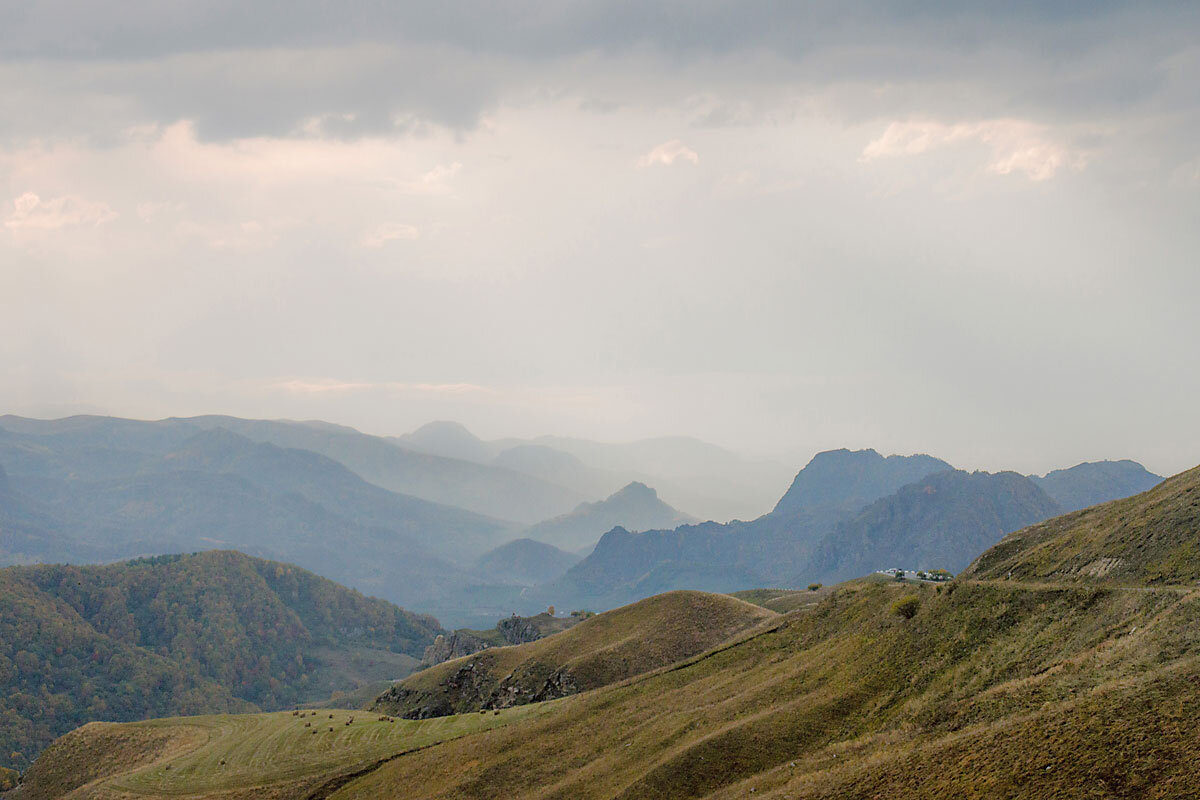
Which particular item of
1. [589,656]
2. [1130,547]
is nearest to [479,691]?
[589,656]

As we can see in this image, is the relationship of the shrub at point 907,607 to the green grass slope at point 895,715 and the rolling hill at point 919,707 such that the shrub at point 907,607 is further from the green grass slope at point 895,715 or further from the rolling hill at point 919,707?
the green grass slope at point 895,715

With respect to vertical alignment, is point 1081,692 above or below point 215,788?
above

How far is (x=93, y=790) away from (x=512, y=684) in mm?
56775

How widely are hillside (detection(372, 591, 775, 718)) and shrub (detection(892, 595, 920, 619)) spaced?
50.7 meters

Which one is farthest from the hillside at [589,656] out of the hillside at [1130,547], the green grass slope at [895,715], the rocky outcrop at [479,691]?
the hillside at [1130,547]

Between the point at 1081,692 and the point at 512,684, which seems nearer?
the point at 1081,692

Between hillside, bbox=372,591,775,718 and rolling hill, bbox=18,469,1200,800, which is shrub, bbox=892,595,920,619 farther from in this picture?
hillside, bbox=372,591,775,718

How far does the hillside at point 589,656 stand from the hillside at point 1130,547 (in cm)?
5167

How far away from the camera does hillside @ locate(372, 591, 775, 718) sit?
382 feet

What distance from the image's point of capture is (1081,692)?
3759 cm

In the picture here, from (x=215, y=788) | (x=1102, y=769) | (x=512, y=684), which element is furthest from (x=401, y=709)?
(x=1102, y=769)

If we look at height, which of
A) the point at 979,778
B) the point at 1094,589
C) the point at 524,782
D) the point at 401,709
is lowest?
the point at 401,709

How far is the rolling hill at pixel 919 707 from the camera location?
33.6 m

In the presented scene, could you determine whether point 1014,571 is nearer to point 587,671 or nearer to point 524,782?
point 524,782
